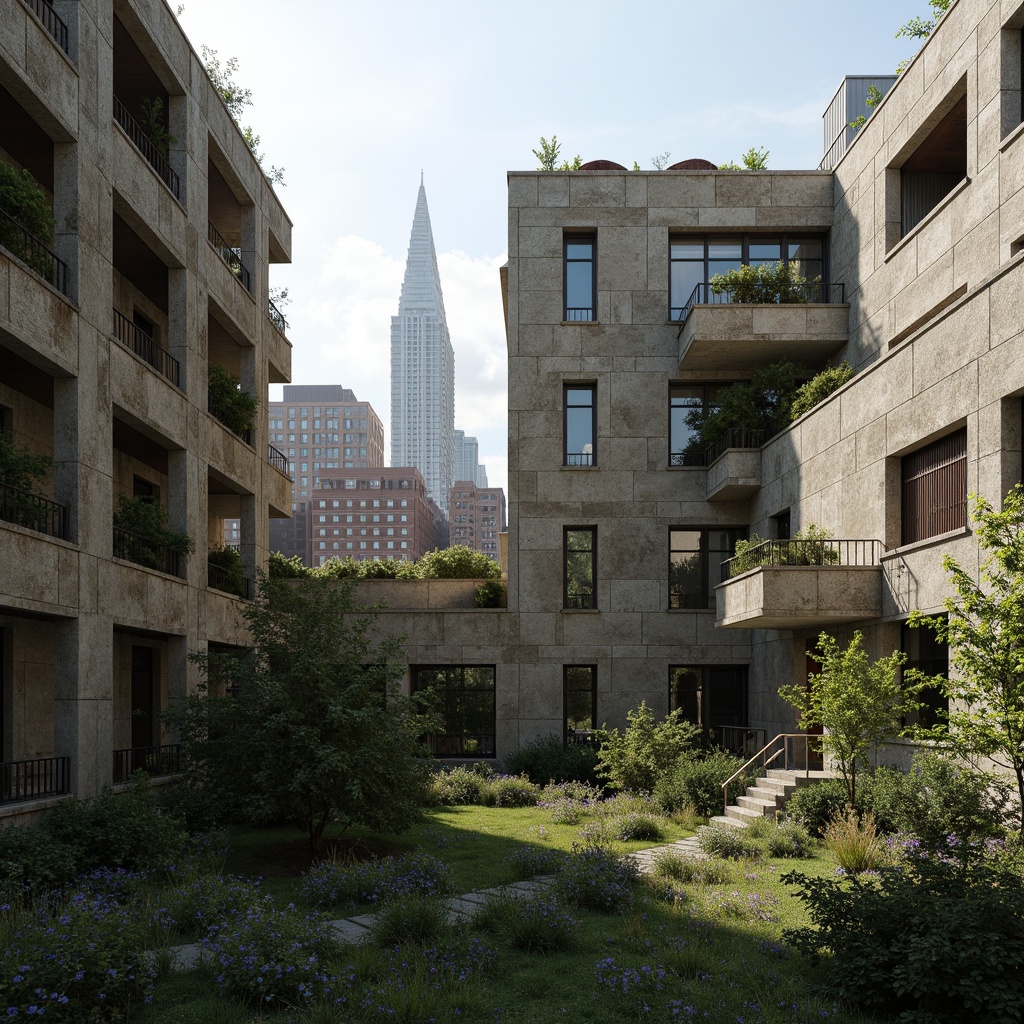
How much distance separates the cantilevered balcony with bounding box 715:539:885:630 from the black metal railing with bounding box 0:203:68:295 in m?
14.0

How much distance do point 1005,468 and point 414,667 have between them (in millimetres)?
17706

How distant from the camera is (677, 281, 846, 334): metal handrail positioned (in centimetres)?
2577

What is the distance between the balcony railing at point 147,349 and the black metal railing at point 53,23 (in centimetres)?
559

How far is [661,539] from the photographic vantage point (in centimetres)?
2738

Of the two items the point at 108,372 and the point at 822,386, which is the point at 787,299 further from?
the point at 108,372

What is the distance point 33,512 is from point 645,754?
44.8 ft

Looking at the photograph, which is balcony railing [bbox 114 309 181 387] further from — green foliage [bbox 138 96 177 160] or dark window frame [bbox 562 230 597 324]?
dark window frame [bbox 562 230 597 324]

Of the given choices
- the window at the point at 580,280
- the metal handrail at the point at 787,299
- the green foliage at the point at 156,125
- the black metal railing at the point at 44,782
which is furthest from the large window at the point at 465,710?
the green foliage at the point at 156,125

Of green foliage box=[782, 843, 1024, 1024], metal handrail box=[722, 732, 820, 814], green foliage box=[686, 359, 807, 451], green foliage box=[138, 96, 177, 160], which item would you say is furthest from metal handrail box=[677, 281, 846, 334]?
green foliage box=[782, 843, 1024, 1024]

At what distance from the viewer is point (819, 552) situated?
65.8 ft

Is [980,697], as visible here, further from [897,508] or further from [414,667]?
[414,667]

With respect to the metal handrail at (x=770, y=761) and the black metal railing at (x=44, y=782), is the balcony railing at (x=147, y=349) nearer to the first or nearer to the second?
the black metal railing at (x=44, y=782)

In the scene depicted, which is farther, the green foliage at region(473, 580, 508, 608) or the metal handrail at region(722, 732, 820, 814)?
the green foliage at region(473, 580, 508, 608)

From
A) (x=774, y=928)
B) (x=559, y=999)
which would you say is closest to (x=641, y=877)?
(x=774, y=928)
